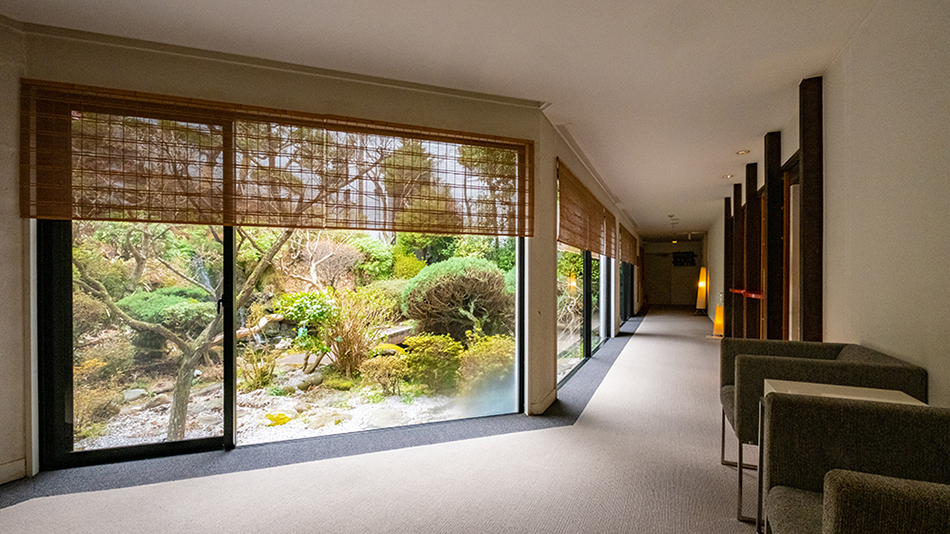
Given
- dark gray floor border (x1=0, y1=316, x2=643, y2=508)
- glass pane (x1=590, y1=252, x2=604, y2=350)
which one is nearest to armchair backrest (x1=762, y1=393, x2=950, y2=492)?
dark gray floor border (x1=0, y1=316, x2=643, y2=508)

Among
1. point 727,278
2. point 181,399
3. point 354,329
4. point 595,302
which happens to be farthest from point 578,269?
point 181,399

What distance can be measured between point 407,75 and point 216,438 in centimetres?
283

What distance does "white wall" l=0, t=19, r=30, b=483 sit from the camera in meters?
2.54

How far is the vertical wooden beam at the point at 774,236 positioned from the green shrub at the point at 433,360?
10.0 feet

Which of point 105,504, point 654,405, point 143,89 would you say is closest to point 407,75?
point 143,89

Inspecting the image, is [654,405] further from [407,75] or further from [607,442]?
[407,75]

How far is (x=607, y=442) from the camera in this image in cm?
319

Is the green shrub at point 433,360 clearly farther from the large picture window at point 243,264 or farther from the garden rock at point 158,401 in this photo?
the garden rock at point 158,401

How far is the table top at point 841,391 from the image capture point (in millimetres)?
1709

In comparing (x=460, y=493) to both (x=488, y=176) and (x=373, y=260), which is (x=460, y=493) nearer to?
(x=373, y=260)

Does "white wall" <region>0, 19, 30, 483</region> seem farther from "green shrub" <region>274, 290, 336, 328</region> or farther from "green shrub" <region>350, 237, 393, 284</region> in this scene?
"green shrub" <region>350, 237, 393, 284</region>

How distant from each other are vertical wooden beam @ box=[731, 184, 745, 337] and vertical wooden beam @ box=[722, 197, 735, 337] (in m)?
0.37

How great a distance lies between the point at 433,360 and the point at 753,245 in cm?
460

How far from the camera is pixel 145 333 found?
2.90 meters
